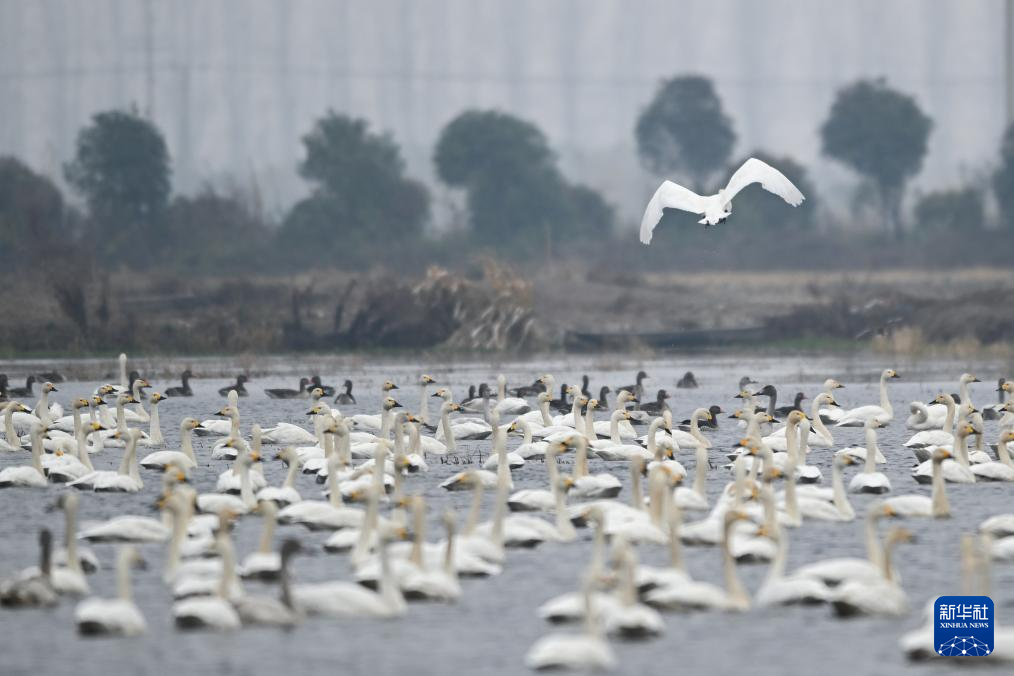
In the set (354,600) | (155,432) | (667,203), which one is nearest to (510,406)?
(667,203)

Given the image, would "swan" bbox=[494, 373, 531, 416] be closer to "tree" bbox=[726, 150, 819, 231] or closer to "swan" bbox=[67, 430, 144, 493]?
"swan" bbox=[67, 430, 144, 493]

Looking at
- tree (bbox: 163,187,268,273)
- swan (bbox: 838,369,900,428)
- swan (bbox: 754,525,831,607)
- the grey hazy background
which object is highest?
the grey hazy background

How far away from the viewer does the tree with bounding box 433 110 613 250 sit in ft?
263

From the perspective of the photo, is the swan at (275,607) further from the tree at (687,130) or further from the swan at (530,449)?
the tree at (687,130)

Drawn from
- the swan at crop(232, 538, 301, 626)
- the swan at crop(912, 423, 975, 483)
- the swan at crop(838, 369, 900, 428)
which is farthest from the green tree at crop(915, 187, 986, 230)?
the swan at crop(232, 538, 301, 626)

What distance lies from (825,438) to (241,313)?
89.4 ft

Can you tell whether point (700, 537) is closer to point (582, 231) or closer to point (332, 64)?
point (582, 231)

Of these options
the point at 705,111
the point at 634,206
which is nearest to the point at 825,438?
the point at 705,111

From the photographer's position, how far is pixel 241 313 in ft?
162

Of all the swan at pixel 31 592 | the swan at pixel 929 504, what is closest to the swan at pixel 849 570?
the swan at pixel 929 504

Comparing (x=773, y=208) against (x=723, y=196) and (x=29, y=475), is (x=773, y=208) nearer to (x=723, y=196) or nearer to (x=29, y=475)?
(x=723, y=196)

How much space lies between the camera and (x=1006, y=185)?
83.0 metres

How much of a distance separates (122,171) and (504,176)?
1558cm

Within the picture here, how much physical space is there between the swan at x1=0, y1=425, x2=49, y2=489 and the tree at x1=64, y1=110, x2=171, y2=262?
57491 millimetres
